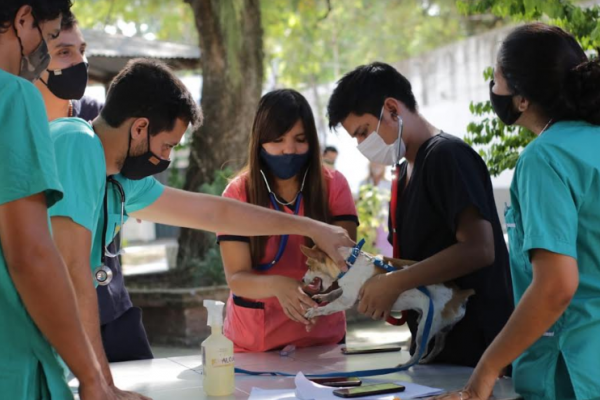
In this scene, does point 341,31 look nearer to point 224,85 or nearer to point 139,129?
point 224,85

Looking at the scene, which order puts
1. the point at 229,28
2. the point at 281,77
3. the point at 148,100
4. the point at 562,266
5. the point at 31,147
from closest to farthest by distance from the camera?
1. the point at 31,147
2. the point at 562,266
3. the point at 148,100
4. the point at 229,28
5. the point at 281,77

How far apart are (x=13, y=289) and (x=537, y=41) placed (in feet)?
4.82

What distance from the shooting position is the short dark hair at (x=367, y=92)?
9.93ft

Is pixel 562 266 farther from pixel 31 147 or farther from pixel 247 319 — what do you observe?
pixel 247 319

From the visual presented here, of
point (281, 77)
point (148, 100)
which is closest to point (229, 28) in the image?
point (148, 100)

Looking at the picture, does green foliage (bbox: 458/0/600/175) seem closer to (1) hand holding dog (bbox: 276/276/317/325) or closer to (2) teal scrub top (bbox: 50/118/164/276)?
(1) hand holding dog (bbox: 276/276/317/325)

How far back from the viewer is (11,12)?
1.71 meters

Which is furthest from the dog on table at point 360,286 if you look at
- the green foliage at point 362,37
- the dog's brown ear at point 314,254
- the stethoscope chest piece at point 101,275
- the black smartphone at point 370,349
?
A: the green foliage at point 362,37

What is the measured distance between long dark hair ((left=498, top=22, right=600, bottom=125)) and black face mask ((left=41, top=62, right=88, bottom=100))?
5.52 ft

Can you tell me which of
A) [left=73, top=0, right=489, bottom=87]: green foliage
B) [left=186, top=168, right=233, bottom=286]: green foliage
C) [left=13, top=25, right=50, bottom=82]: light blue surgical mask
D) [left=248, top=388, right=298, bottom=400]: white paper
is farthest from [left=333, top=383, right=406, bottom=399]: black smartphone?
[left=73, top=0, right=489, bottom=87]: green foliage

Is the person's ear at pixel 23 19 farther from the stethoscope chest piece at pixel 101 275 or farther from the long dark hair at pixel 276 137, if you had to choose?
the long dark hair at pixel 276 137

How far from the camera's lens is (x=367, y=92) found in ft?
9.93

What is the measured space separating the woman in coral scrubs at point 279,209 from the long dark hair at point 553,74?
128 cm

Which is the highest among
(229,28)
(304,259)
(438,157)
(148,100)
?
(229,28)
